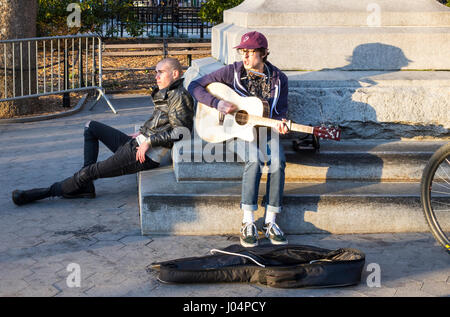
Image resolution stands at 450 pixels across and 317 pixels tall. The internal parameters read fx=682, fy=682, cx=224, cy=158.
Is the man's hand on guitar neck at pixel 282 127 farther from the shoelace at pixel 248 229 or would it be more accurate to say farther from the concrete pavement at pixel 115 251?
the concrete pavement at pixel 115 251

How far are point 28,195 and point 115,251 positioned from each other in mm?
1319

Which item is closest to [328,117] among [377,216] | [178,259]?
[377,216]

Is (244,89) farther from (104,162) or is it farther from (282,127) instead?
(104,162)

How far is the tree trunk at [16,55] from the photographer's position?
915 cm

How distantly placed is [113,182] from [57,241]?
5.27 ft

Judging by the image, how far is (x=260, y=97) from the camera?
5.05 meters

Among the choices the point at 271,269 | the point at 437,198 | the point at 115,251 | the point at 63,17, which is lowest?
the point at 115,251

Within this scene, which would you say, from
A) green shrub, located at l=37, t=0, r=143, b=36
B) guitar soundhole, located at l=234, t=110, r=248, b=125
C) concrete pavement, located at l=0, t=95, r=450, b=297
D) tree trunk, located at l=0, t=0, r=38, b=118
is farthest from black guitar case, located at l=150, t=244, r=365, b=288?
green shrub, located at l=37, t=0, r=143, b=36

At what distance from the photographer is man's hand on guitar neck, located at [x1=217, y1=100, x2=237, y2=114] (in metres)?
5.03

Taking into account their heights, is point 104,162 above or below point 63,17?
below

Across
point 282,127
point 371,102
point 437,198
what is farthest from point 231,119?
point 437,198

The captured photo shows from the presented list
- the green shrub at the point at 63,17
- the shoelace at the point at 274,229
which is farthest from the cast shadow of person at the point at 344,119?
the green shrub at the point at 63,17

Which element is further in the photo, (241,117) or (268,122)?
(241,117)

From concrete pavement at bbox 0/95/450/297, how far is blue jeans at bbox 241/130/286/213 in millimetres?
321
